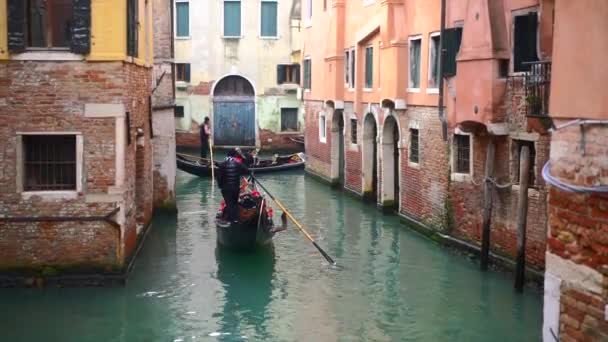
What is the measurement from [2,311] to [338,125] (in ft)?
37.5

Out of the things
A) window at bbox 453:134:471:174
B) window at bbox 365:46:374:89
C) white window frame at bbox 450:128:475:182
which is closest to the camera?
white window frame at bbox 450:128:475:182

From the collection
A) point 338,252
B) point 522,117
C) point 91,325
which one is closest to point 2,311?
point 91,325

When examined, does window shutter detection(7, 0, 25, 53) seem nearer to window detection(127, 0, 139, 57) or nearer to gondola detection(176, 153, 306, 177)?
window detection(127, 0, 139, 57)

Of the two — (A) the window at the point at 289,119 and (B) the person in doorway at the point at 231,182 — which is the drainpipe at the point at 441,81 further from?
(A) the window at the point at 289,119

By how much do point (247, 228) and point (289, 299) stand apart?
2.19 m

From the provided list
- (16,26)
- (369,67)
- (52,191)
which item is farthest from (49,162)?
(369,67)

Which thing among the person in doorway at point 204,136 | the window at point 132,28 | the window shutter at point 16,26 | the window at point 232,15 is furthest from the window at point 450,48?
the window at point 232,15

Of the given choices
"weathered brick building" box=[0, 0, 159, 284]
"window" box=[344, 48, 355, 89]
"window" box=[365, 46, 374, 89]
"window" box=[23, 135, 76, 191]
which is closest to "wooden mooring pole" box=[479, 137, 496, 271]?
"weathered brick building" box=[0, 0, 159, 284]

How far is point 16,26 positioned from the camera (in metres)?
8.56

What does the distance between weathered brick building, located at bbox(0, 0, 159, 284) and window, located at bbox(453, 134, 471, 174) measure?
4.68 metres

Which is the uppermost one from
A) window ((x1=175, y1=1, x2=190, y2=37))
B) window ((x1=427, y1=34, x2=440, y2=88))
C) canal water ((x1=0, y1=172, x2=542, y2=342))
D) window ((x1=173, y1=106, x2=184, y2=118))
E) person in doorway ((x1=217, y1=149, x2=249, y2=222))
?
window ((x1=175, y1=1, x2=190, y2=37))

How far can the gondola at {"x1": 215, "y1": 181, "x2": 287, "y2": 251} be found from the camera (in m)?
11.1

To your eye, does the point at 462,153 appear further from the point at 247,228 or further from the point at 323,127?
the point at 323,127

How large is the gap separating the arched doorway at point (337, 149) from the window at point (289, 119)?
8.44m
